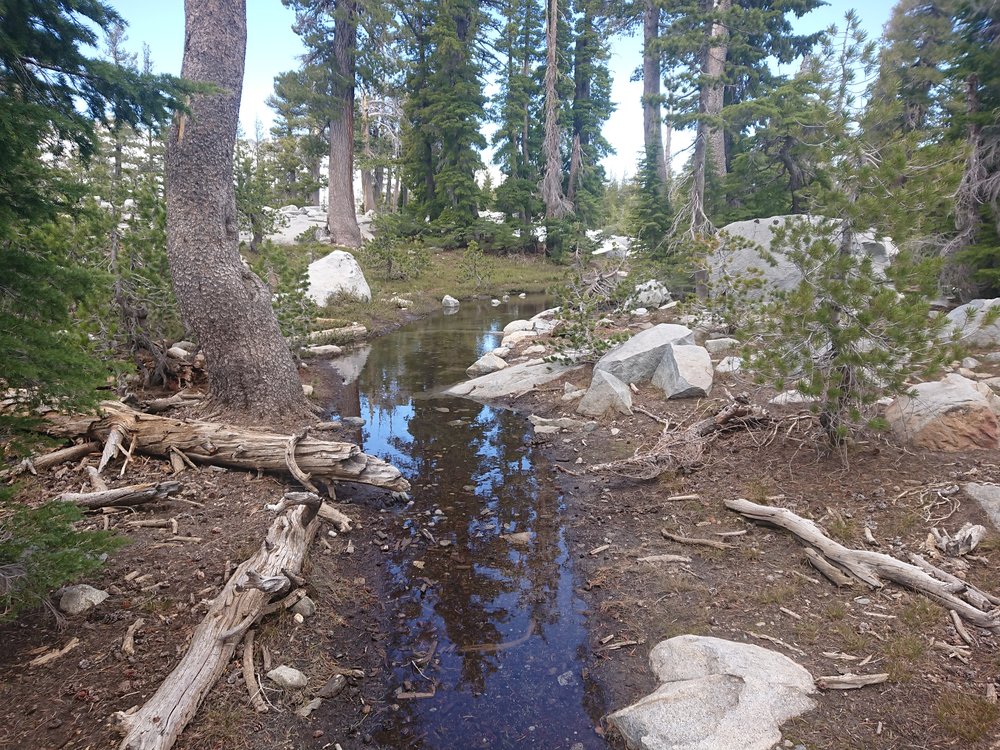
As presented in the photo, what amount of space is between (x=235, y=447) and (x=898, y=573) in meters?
6.53

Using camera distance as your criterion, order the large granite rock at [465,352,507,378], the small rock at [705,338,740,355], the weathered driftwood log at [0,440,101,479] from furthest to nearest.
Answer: the large granite rock at [465,352,507,378]
the small rock at [705,338,740,355]
the weathered driftwood log at [0,440,101,479]

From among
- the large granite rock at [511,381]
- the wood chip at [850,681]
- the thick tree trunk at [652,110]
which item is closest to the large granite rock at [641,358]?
the large granite rock at [511,381]

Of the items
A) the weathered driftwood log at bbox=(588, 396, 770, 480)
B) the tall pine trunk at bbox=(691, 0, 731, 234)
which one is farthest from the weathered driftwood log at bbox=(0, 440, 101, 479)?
the tall pine trunk at bbox=(691, 0, 731, 234)

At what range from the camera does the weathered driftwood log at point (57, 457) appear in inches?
230

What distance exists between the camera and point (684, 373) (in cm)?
876

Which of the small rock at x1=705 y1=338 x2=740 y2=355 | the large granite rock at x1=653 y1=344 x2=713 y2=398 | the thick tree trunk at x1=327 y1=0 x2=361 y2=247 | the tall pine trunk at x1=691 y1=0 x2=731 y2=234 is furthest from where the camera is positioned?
the thick tree trunk at x1=327 y1=0 x2=361 y2=247

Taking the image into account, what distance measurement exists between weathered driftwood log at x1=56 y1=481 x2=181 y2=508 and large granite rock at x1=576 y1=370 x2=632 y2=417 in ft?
19.2

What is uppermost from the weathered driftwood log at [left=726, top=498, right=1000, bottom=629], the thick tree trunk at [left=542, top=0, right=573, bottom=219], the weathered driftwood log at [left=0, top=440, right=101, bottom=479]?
the thick tree trunk at [left=542, top=0, right=573, bottom=219]

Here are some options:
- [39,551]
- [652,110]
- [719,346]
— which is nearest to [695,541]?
[39,551]

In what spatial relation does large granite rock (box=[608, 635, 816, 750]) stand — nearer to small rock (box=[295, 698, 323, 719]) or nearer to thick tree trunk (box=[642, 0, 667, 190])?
small rock (box=[295, 698, 323, 719])

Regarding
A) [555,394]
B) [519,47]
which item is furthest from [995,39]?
[519,47]

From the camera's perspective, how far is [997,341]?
29.6 feet

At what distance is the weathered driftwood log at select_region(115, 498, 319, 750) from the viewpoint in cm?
303

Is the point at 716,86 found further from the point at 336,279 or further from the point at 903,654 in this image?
the point at 903,654
